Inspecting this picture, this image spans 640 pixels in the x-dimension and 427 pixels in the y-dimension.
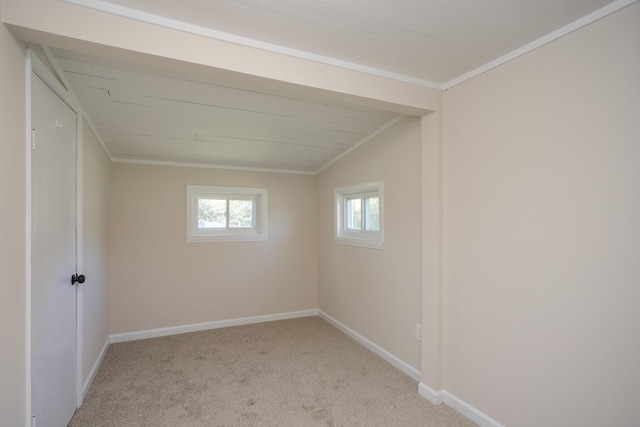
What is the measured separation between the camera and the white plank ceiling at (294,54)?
143cm

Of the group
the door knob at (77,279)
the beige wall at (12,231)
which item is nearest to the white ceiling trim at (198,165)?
the door knob at (77,279)

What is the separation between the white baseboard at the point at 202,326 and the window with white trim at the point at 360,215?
1224mm

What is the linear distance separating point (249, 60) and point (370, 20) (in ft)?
2.13

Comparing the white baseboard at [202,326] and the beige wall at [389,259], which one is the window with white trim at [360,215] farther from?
the white baseboard at [202,326]

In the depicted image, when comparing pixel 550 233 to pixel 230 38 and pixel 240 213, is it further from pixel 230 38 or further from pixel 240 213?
pixel 240 213

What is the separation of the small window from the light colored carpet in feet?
3.85

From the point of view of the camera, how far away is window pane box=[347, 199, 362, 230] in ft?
11.8

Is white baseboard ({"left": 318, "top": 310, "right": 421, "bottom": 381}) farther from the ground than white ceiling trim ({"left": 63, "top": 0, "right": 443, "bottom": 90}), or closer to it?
closer to it

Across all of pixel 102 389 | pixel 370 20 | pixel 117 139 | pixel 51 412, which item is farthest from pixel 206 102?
pixel 102 389

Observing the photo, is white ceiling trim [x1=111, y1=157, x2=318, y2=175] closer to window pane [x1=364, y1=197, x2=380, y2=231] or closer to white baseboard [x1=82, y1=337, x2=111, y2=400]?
window pane [x1=364, y1=197, x2=380, y2=231]

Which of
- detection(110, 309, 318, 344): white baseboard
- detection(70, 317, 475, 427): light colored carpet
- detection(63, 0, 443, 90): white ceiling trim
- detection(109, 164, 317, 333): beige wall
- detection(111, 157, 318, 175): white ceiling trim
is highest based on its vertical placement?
detection(63, 0, 443, 90): white ceiling trim

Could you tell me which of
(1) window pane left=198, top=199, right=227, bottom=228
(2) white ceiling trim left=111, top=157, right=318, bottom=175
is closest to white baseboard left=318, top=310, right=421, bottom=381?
(1) window pane left=198, top=199, right=227, bottom=228

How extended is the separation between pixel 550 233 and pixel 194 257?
11.1 ft

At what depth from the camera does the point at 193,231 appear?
12.0ft
